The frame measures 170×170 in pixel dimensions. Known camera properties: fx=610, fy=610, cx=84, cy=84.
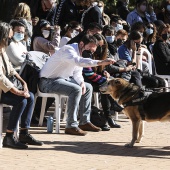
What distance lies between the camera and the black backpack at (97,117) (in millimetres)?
11188

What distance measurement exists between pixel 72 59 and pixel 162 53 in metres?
3.68

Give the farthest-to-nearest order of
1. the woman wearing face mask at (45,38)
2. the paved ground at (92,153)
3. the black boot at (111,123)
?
the woman wearing face mask at (45,38), the black boot at (111,123), the paved ground at (92,153)

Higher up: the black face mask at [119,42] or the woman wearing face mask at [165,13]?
the woman wearing face mask at [165,13]

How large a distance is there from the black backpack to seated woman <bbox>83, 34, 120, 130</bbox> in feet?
0.35

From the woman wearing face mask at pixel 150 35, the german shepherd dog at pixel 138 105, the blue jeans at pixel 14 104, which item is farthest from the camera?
the woman wearing face mask at pixel 150 35

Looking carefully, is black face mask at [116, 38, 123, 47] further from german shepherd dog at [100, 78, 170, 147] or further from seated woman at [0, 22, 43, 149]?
seated woman at [0, 22, 43, 149]

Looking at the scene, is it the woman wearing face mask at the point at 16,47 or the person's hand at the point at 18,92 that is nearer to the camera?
the person's hand at the point at 18,92

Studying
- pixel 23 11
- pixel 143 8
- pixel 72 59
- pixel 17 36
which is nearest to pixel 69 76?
pixel 72 59

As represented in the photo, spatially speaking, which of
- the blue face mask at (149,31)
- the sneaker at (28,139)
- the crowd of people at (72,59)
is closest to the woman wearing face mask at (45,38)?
the crowd of people at (72,59)

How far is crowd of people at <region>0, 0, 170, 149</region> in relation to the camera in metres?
9.22

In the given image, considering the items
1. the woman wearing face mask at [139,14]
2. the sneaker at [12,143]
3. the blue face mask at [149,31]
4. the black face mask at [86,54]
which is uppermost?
the woman wearing face mask at [139,14]

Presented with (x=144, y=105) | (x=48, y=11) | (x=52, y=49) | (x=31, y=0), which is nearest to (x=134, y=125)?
(x=144, y=105)

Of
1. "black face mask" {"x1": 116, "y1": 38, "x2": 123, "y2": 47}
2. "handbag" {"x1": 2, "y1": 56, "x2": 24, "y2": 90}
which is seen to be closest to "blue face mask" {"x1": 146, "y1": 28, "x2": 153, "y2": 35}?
"black face mask" {"x1": 116, "y1": 38, "x2": 123, "y2": 47}

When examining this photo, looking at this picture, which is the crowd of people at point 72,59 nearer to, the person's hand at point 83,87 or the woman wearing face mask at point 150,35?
the person's hand at point 83,87
